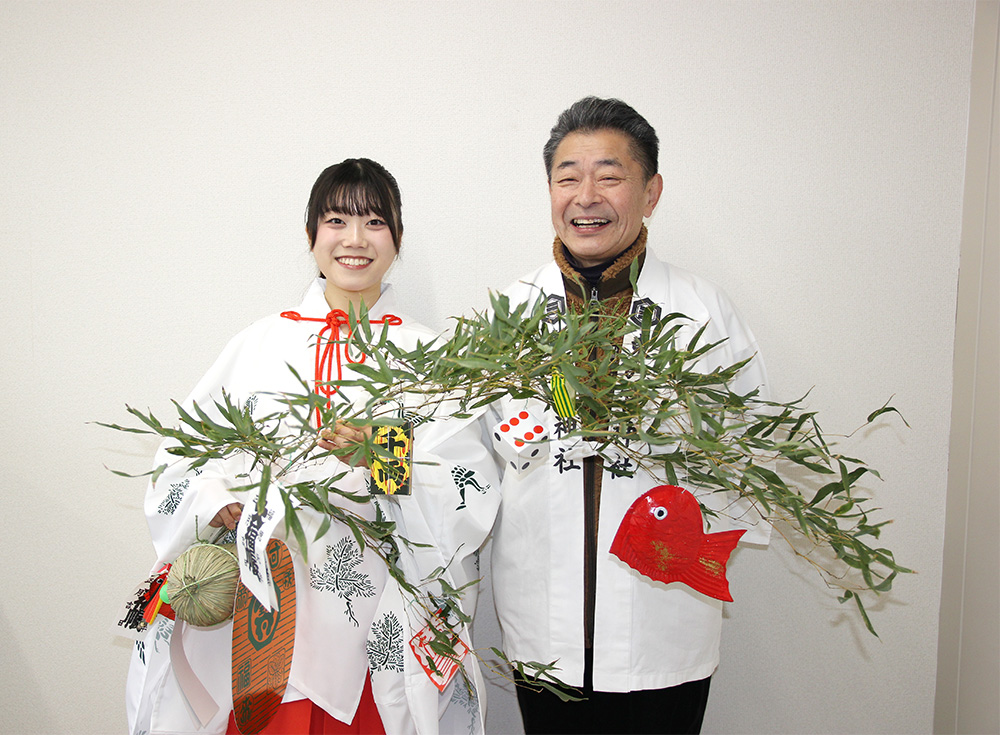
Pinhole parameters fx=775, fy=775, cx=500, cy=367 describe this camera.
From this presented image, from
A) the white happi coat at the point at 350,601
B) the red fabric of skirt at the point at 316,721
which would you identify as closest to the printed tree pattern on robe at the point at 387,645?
the white happi coat at the point at 350,601

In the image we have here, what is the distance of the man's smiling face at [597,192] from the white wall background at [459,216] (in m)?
0.47

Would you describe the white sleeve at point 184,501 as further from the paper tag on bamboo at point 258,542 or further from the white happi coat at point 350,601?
the paper tag on bamboo at point 258,542

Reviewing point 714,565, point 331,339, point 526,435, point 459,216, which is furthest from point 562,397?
point 459,216

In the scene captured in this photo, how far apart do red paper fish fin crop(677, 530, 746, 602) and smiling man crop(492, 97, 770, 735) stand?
231 mm

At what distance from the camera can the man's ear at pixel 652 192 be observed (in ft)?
5.37

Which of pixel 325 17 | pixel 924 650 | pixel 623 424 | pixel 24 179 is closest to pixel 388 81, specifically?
pixel 325 17

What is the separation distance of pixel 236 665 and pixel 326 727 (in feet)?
0.84

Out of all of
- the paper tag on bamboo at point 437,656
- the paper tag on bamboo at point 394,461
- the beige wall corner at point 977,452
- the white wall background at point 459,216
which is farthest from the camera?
the white wall background at point 459,216

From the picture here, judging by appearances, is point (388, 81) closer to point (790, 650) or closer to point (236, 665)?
point (236, 665)

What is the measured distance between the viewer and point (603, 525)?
1.54 m

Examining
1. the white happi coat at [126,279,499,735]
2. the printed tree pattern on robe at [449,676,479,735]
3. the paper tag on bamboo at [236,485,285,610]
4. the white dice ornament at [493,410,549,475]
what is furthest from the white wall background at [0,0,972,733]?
the paper tag on bamboo at [236,485,285,610]

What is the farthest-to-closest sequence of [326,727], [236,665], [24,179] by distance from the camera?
[24,179], [326,727], [236,665]

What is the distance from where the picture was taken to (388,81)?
207 centimetres

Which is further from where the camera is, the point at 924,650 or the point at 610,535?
the point at 924,650
